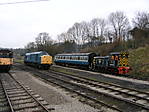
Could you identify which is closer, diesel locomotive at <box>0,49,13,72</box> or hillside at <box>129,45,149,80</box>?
hillside at <box>129,45,149,80</box>

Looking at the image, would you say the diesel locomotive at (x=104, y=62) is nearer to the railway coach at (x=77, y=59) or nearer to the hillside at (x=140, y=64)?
the railway coach at (x=77, y=59)

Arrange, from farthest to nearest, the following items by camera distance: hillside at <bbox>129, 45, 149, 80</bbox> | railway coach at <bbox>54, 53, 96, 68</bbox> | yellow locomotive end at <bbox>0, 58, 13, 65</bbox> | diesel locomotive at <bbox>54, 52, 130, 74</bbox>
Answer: railway coach at <bbox>54, 53, 96, 68</bbox>, yellow locomotive end at <bbox>0, 58, 13, 65</bbox>, diesel locomotive at <bbox>54, 52, 130, 74</bbox>, hillside at <bbox>129, 45, 149, 80</bbox>

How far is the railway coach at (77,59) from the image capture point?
1271 inches

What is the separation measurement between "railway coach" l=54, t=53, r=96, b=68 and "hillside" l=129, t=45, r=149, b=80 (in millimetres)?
6726

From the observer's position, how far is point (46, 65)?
32500 millimetres

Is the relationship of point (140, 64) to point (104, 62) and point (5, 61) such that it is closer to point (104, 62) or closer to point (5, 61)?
point (104, 62)

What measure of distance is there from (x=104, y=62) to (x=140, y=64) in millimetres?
5268

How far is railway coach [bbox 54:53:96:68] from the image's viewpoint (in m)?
32.3

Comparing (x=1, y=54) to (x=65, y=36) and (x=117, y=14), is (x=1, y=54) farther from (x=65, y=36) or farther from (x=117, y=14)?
A: (x=65, y=36)

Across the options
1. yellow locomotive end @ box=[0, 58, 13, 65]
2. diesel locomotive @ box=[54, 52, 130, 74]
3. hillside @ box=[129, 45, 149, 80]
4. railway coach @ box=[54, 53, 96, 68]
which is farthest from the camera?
railway coach @ box=[54, 53, 96, 68]

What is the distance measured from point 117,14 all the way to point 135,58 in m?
36.1

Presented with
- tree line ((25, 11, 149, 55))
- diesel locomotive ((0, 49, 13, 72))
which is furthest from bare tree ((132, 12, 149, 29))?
diesel locomotive ((0, 49, 13, 72))

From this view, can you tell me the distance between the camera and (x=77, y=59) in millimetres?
36281

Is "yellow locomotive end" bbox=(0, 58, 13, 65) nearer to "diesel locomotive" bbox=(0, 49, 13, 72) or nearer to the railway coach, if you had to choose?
"diesel locomotive" bbox=(0, 49, 13, 72)
